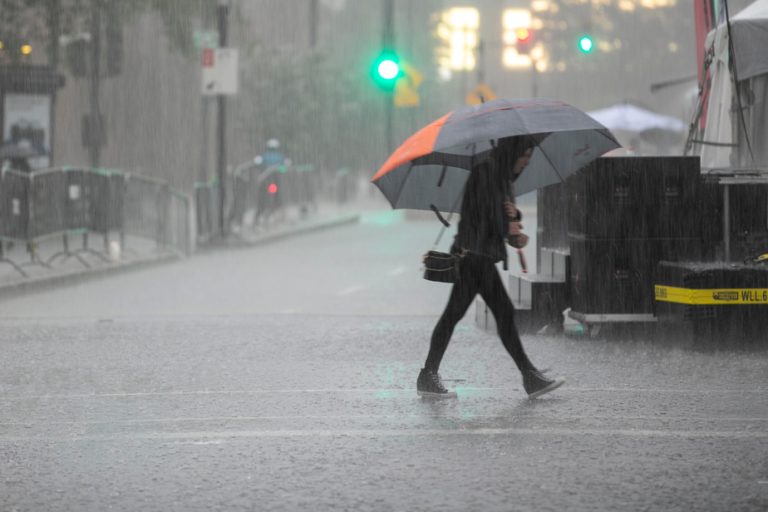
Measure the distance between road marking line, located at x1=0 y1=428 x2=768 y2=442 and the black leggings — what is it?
1125 millimetres

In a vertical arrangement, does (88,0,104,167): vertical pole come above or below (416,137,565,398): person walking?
above

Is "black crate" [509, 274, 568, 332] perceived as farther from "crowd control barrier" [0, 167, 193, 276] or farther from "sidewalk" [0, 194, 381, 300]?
"crowd control barrier" [0, 167, 193, 276]

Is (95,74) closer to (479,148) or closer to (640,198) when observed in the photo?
(640,198)

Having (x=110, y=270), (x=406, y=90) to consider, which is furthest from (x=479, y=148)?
(x=406, y=90)

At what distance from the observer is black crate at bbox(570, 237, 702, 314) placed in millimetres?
12156

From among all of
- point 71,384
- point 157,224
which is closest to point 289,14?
point 157,224

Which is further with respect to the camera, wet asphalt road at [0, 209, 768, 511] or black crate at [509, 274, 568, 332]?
black crate at [509, 274, 568, 332]

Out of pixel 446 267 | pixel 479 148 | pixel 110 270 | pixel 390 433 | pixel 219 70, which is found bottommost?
pixel 390 433

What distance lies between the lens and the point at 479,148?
9.93m

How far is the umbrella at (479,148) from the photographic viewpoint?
9258 mm

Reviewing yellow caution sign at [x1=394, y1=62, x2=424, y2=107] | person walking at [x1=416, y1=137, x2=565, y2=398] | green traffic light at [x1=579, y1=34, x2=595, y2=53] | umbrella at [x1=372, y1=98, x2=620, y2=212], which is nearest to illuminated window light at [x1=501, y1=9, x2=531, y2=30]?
yellow caution sign at [x1=394, y1=62, x2=424, y2=107]

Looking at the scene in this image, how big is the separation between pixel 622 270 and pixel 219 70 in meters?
14.0

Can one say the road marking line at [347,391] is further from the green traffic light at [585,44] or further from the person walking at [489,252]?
the green traffic light at [585,44]

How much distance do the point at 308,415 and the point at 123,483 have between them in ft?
6.63
